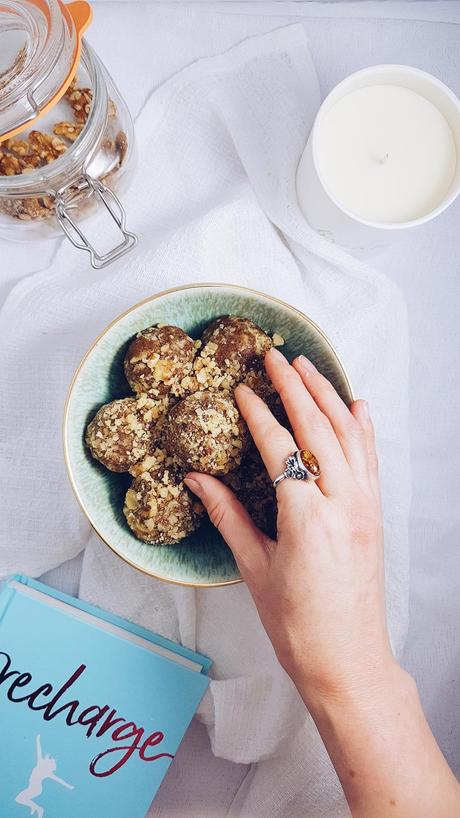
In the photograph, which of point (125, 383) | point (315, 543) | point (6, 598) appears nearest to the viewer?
point (315, 543)

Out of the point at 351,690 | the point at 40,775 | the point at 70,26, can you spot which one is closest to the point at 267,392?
the point at 351,690

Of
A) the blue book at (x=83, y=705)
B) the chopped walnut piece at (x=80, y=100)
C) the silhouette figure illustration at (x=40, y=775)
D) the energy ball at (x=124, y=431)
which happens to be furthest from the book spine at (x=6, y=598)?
the chopped walnut piece at (x=80, y=100)

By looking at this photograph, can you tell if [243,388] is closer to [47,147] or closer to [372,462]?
[372,462]

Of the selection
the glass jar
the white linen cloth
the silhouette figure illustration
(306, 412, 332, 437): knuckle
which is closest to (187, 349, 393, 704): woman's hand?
(306, 412, 332, 437): knuckle

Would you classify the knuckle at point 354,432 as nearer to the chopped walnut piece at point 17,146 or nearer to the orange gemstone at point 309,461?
the orange gemstone at point 309,461

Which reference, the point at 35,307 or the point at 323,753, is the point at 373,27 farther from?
the point at 323,753

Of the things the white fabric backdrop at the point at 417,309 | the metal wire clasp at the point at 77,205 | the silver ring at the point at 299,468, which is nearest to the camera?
the silver ring at the point at 299,468

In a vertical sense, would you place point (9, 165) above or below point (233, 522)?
above
